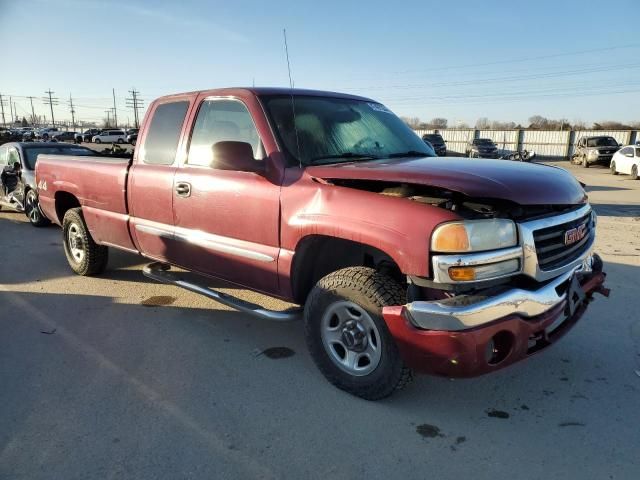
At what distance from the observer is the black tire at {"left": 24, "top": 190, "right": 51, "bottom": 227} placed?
908cm

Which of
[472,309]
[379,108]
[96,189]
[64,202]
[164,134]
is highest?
[379,108]

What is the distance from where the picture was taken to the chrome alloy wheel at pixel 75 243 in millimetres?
5694

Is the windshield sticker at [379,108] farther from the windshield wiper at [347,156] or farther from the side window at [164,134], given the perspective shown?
the side window at [164,134]

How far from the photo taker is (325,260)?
3.54m

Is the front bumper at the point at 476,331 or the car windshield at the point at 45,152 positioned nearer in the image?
the front bumper at the point at 476,331

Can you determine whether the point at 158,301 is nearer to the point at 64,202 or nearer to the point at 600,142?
the point at 64,202

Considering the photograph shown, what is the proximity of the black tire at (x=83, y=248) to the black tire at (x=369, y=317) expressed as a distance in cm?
341

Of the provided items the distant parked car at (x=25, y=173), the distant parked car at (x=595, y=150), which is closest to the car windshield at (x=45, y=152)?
the distant parked car at (x=25, y=173)

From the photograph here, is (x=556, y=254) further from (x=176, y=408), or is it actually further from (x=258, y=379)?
(x=176, y=408)

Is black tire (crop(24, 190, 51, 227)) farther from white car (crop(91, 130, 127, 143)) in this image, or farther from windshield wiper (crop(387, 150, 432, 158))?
white car (crop(91, 130, 127, 143))

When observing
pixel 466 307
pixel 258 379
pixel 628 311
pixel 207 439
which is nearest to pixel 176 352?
pixel 258 379

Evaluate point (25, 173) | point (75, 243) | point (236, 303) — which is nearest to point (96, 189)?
point (75, 243)

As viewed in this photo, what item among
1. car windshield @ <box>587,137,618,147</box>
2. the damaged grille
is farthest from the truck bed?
car windshield @ <box>587,137,618,147</box>

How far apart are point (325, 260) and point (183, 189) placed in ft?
4.54
